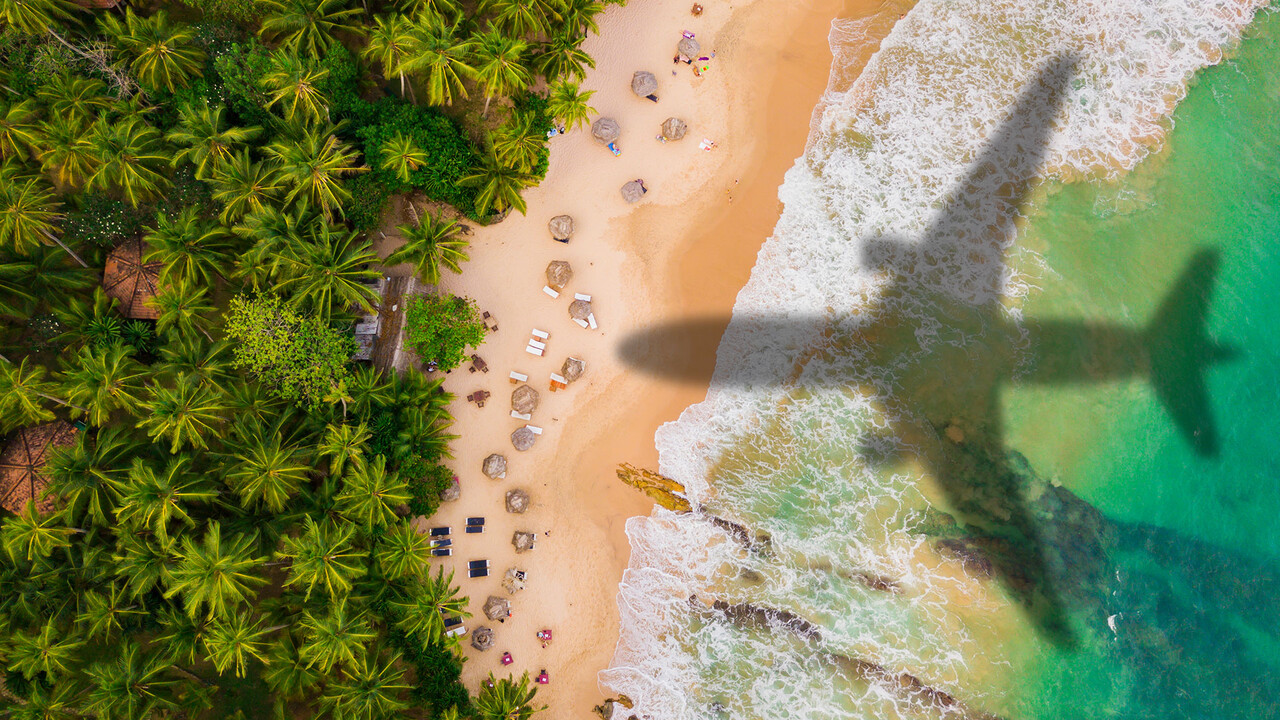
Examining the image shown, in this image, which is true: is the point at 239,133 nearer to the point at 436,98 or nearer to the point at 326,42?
the point at 326,42

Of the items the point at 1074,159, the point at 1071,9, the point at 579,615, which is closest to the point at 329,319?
the point at 579,615

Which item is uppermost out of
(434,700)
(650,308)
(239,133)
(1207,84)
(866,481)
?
(1207,84)

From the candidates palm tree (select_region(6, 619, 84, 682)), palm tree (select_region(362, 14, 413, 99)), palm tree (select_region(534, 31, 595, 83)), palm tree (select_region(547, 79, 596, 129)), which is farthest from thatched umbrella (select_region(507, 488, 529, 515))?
palm tree (select_region(534, 31, 595, 83))

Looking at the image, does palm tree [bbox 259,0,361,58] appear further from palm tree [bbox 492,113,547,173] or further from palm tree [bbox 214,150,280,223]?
palm tree [bbox 492,113,547,173]

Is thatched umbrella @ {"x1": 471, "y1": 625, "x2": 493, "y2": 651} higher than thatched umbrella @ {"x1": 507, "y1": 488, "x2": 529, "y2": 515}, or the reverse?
thatched umbrella @ {"x1": 507, "y1": 488, "x2": 529, "y2": 515}

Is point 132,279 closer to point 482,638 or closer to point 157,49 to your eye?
point 157,49

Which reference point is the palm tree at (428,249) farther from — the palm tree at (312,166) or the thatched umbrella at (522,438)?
the thatched umbrella at (522,438)
